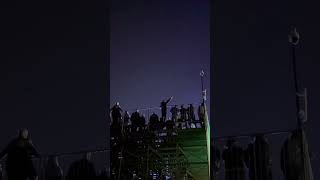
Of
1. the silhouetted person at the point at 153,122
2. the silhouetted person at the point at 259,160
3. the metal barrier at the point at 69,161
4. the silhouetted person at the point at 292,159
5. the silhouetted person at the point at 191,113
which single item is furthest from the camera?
the silhouetted person at the point at 153,122

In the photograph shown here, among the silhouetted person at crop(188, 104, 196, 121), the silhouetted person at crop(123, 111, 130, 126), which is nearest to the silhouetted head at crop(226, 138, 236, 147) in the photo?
the silhouetted person at crop(188, 104, 196, 121)

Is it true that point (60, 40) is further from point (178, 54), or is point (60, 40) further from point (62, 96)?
point (178, 54)

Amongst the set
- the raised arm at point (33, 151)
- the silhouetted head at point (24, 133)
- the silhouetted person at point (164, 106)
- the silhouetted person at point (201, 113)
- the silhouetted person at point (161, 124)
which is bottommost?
the raised arm at point (33, 151)

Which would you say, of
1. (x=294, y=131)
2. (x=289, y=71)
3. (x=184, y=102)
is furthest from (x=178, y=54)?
(x=294, y=131)

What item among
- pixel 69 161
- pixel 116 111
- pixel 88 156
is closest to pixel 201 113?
pixel 116 111

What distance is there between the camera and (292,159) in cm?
331

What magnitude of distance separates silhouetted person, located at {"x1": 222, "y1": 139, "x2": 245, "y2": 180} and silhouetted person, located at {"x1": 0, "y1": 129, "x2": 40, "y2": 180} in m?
1.33

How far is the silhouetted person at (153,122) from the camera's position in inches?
180

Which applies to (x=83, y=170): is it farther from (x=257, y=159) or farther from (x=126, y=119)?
(x=257, y=159)

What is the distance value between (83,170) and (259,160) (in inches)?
52.7

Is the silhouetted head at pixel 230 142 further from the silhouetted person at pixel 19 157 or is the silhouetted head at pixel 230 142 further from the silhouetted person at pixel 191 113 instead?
the silhouetted person at pixel 19 157

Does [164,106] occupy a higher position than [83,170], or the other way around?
[164,106]

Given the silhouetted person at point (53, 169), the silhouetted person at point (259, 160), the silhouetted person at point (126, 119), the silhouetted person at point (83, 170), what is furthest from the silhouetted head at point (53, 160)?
the silhouetted person at point (259, 160)

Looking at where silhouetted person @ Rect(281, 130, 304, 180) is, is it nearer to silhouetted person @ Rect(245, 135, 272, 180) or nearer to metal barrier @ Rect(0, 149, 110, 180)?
silhouetted person @ Rect(245, 135, 272, 180)
